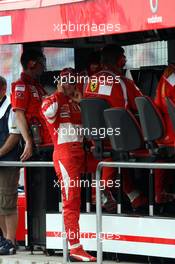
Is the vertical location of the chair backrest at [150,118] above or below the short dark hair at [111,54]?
below

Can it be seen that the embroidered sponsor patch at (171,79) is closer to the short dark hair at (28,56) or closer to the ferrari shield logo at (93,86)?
the ferrari shield logo at (93,86)

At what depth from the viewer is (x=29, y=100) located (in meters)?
8.45

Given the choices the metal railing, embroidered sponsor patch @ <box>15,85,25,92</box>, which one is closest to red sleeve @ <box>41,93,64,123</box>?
the metal railing

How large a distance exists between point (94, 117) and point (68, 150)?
40cm

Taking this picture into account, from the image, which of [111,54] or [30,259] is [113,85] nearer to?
[111,54]

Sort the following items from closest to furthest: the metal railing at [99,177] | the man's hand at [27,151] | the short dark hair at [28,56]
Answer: the metal railing at [99,177] → the man's hand at [27,151] → the short dark hair at [28,56]

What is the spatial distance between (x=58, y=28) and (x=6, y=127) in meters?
1.63

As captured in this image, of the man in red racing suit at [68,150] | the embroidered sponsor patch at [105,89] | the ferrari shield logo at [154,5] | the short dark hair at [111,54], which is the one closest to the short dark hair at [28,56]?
the man in red racing suit at [68,150]

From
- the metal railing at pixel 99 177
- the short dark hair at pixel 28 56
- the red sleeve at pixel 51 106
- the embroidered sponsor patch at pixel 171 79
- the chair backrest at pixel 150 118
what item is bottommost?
the metal railing at pixel 99 177

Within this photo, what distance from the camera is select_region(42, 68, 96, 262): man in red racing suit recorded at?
7.68 m

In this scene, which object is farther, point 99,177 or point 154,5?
point 99,177

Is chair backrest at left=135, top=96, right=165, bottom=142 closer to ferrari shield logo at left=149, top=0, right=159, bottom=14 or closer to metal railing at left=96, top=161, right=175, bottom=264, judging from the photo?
metal railing at left=96, top=161, right=175, bottom=264

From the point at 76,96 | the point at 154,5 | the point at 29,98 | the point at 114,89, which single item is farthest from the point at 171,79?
the point at 29,98

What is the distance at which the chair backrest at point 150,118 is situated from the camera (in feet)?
23.4
